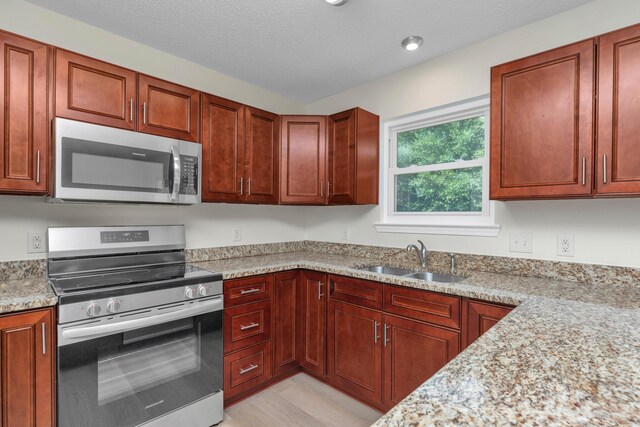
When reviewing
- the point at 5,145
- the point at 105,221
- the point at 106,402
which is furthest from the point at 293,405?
the point at 5,145

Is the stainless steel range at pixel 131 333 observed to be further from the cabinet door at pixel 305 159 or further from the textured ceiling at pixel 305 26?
the textured ceiling at pixel 305 26

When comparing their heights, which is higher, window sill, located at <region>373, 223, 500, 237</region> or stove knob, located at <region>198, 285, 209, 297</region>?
window sill, located at <region>373, 223, 500, 237</region>

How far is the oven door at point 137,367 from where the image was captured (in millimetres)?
1486

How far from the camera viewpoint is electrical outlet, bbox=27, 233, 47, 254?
1.91 meters

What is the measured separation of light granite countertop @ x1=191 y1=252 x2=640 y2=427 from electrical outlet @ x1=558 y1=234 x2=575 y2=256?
0.48m

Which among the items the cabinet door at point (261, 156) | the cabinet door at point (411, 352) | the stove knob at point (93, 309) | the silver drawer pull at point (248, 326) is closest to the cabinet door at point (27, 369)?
the stove knob at point (93, 309)

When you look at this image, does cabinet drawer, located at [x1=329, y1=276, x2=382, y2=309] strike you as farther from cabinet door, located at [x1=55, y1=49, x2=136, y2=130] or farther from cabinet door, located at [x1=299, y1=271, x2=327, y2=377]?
cabinet door, located at [x1=55, y1=49, x2=136, y2=130]

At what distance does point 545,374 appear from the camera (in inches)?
29.3

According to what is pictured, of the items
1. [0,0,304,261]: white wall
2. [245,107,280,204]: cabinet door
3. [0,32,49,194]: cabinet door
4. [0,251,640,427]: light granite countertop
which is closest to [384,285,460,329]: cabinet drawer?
[0,251,640,427]: light granite countertop

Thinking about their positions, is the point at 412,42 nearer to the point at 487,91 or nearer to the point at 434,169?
the point at 487,91

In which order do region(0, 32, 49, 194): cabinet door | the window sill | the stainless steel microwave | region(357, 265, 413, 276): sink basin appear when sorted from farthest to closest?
region(357, 265, 413, 276): sink basin, the window sill, the stainless steel microwave, region(0, 32, 49, 194): cabinet door

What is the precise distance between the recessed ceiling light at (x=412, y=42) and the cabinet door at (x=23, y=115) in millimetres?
2108

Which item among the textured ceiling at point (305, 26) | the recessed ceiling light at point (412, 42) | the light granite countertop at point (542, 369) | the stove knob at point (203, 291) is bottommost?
the stove knob at point (203, 291)

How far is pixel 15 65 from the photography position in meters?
1.60
